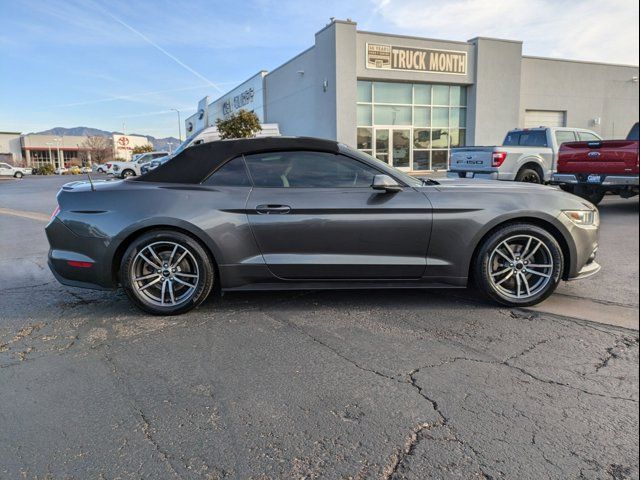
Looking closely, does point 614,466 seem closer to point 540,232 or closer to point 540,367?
point 540,367

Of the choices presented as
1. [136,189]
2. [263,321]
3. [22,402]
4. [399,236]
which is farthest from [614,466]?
[136,189]

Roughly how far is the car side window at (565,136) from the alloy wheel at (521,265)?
9890mm

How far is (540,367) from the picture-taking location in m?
3.06

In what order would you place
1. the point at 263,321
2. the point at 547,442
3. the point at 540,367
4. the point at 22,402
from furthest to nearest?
1. the point at 263,321
2. the point at 540,367
3. the point at 22,402
4. the point at 547,442

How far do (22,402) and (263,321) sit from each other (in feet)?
5.80

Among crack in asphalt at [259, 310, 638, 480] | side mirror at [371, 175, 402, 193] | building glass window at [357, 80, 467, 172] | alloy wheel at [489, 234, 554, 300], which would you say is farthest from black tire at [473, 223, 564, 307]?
Result: building glass window at [357, 80, 467, 172]

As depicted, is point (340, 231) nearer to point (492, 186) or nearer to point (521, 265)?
point (492, 186)

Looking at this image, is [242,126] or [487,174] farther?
[242,126]

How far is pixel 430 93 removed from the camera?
24344mm

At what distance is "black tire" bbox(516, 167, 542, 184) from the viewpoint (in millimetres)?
12078

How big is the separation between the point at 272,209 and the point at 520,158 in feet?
32.0

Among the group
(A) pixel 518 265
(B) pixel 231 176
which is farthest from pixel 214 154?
(A) pixel 518 265

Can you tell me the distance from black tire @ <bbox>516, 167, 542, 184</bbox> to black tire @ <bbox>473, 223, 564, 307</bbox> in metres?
8.61

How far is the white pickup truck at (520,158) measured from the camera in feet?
38.3
